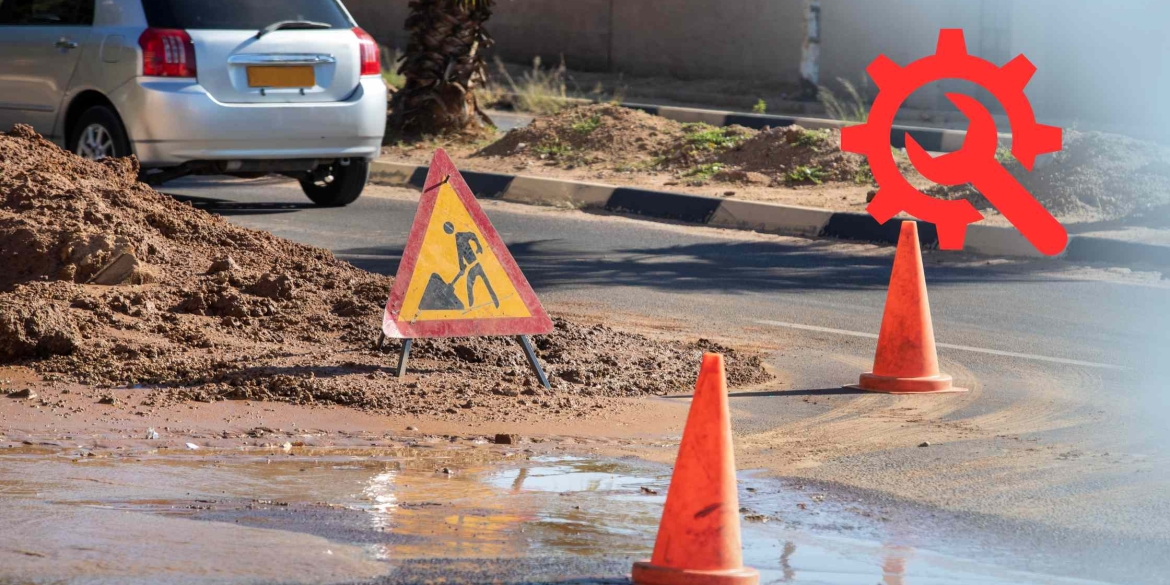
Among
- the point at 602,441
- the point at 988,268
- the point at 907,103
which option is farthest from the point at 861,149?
the point at 907,103

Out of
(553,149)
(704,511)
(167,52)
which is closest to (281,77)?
(167,52)

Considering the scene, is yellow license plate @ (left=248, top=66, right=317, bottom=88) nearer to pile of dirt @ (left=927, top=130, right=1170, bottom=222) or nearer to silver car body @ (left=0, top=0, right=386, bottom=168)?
silver car body @ (left=0, top=0, right=386, bottom=168)

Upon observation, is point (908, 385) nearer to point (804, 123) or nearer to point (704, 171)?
point (704, 171)

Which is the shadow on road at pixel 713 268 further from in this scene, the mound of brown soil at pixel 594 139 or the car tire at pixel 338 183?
the mound of brown soil at pixel 594 139

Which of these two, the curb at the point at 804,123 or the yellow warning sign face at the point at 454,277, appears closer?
the yellow warning sign face at the point at 454,277

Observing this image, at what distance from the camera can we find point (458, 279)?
615cm

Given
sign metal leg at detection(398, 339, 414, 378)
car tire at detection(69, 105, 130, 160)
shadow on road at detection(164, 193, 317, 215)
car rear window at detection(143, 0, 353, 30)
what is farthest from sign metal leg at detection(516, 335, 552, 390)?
shadow on road at detection(164, 193, 317, 215)

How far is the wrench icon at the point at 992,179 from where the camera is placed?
328 inches

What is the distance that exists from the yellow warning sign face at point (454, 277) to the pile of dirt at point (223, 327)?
0.30 metres

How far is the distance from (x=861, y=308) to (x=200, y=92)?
4451 mm

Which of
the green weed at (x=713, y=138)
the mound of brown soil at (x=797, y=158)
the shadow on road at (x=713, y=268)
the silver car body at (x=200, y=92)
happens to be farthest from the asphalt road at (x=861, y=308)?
the green weed at (x=713, y=138)

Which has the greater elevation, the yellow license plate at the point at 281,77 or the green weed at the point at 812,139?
the yellow license plate at the point at 281,77

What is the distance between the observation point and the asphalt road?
5.56m

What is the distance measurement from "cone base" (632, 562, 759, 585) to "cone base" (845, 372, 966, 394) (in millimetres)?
2707
